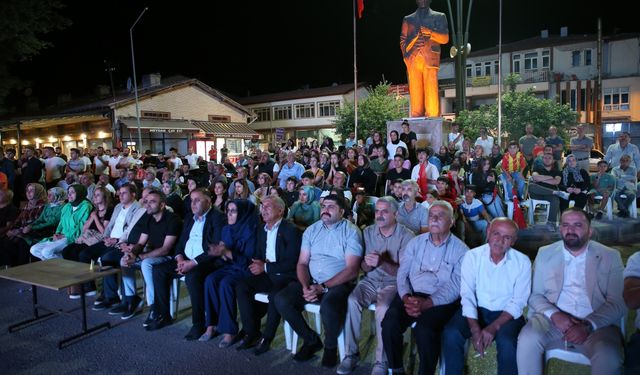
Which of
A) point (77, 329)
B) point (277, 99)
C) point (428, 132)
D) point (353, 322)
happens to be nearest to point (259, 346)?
point (353, 322)

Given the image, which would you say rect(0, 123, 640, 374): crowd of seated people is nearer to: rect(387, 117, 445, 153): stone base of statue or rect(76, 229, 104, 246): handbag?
rect(76, 229, 104, 246): handbag

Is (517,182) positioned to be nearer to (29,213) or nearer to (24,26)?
(29,213)

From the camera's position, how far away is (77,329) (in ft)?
15.0

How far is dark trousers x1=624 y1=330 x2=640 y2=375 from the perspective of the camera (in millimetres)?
2660

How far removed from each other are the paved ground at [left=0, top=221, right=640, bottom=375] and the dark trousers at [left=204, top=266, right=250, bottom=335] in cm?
21

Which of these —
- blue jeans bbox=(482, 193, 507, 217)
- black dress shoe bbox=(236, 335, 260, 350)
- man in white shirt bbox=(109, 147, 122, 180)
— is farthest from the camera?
man in white shirt bbox=(109, 147, 122, 180)

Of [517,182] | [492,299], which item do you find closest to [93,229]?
[492,299]

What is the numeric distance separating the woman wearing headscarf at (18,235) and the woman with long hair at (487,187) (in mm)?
6773

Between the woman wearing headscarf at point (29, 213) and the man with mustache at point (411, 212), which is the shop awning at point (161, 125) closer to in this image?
the woman wearing headscarf at point (29, 213)

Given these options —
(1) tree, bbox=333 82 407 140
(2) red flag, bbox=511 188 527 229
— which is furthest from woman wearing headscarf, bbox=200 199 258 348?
(1) tree, bbox=333 82 407 140

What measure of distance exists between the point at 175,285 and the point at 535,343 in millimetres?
3544

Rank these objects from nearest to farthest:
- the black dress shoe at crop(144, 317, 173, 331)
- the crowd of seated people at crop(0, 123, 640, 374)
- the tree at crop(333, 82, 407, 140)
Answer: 1. the crowd of seated people at crop(0, 123, 640, 374)
2. the black dress shoe at crop(144, 317, 173, 331)
3. the tree at crop(333, 82, 407, 140)

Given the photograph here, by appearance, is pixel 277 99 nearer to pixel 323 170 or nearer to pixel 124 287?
pixel 323 170

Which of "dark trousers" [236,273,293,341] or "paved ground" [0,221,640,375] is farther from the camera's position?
"dark trousers" [236,273,293,341]
